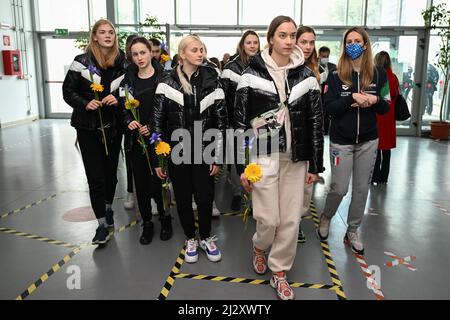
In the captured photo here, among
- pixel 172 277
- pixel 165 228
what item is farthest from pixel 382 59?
pixel 172 277

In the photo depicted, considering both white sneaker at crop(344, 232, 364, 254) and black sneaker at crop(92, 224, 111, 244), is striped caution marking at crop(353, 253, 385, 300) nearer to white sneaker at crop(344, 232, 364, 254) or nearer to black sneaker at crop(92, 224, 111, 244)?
white sneaker at crop(344, 232, 364, 254)

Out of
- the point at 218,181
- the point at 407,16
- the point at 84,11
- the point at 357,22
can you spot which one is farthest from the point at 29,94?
the point at 407,16

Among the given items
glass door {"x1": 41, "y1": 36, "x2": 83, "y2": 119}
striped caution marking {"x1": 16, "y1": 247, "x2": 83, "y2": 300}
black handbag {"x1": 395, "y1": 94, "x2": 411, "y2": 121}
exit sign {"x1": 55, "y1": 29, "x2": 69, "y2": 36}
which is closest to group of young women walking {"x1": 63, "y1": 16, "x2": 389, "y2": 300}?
striped caution marking {"x1": 16, "y1": 247, "x2": 83, "y2": 300}

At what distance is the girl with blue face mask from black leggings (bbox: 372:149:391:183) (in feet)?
8.45

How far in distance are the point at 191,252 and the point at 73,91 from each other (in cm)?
176

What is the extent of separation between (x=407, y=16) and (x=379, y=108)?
8.83 m

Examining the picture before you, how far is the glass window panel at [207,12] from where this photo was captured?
37.8ft

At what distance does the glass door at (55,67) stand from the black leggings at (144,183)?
10768mm

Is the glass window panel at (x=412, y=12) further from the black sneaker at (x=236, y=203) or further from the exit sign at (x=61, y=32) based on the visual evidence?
the exit sign at (x=61, y=32)

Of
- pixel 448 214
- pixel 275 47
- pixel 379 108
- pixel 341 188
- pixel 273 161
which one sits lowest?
pixel 448 214

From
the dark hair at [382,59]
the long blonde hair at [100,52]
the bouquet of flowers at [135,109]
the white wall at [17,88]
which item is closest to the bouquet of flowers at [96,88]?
the long blonde hair at [100,52]

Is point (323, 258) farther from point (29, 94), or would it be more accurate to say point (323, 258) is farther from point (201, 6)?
point (29, 94)

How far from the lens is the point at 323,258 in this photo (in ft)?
11.5

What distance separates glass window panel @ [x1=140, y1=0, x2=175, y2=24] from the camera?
11469mm
